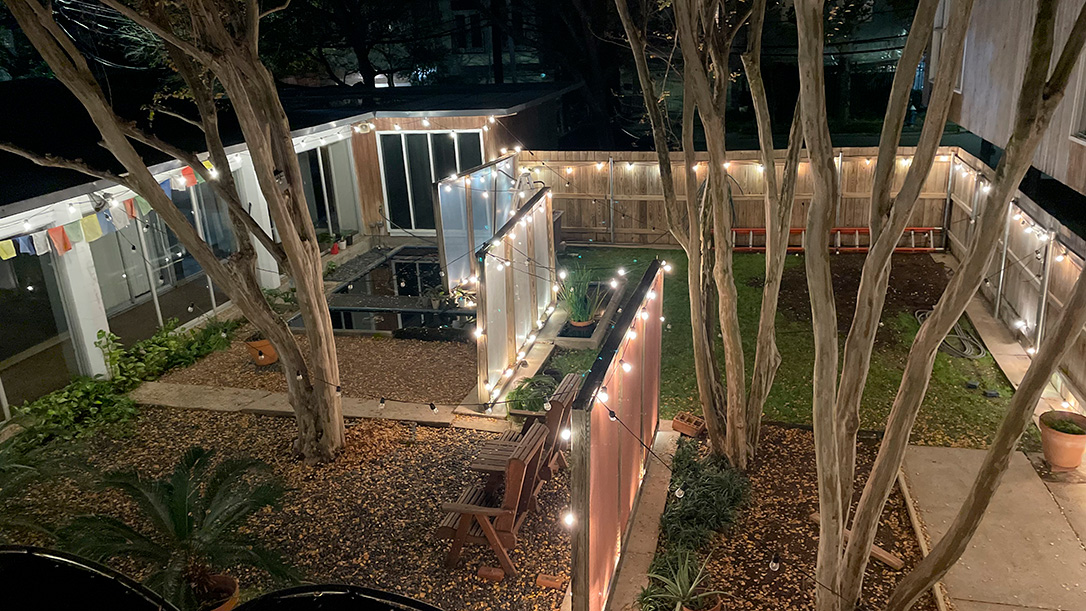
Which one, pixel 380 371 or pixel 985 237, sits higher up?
pixel 985 237

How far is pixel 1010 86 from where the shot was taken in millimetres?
9570

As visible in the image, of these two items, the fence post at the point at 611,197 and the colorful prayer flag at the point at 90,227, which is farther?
the fence post at the point at 611,197

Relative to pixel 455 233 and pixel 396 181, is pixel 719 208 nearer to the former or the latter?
pixel 455 233

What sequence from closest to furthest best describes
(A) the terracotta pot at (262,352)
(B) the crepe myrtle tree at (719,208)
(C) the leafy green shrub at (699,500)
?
(B) the crepe myrtle tree at (719,208) → (C) the leafy green shrub at (699,500) → (A) the terracotta pot at (262,352)

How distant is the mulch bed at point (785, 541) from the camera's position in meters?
5.50

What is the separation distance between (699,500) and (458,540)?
6.82ft

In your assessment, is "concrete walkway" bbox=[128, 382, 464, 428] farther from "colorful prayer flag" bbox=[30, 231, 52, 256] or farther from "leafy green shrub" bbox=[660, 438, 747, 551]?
"leafy green shrub" bbox=[660, 438, 747, 551]

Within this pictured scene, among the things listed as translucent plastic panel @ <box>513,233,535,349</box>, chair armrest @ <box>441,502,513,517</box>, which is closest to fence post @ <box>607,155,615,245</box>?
translucent plastic panel @ <box>513,233,535,349</box>

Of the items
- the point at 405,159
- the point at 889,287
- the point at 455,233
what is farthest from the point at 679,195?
the point at 405,159

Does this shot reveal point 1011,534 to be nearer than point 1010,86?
Yes

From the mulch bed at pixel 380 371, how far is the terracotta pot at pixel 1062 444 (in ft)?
19.6

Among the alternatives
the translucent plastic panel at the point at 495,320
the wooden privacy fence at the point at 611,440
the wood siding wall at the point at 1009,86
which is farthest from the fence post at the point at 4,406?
the wood siding wall at the point at 1009,86

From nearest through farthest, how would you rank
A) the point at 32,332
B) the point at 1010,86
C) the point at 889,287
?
1. the point at 1010,86
2. the point at 32,332
3. the point at 889,287

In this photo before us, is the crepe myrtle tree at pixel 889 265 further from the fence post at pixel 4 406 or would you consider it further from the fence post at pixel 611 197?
the fence post at pixel 611 197
